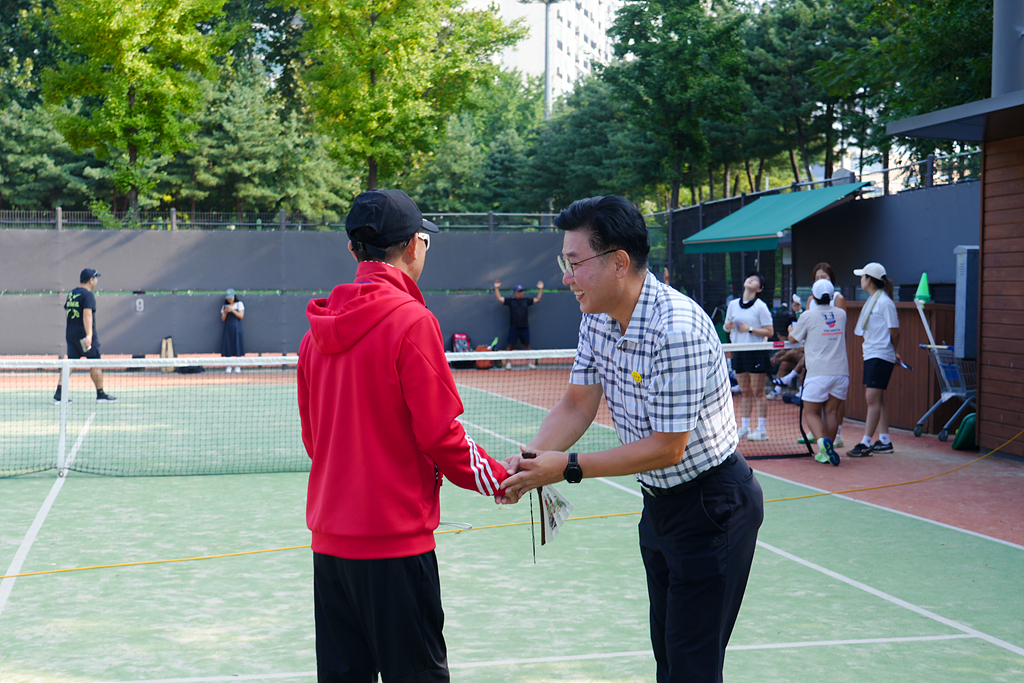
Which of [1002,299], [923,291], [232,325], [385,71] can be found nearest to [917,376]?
[923,291]

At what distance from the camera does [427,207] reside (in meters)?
43.4

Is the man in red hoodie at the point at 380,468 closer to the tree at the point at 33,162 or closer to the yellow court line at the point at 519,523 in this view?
the yellow court line at the point at 519,523

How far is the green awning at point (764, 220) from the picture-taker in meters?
13.8

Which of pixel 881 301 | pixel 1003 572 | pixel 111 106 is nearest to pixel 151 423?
pixel 881 301

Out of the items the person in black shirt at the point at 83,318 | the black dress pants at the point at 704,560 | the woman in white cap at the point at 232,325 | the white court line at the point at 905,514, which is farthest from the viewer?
the woman in white cap at the point at 232,325

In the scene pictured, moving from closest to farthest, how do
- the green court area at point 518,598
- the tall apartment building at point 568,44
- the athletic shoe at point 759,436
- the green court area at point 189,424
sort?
the green court area at point 518,598
the green court area at point 189,424
the athletic shoe at point 759,436
the tall apartment building at point 568,44

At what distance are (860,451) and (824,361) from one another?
1.11m

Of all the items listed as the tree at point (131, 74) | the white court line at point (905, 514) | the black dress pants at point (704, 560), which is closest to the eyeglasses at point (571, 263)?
the black dress pants at point (704, 560)

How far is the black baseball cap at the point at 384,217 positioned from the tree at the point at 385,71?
2318 cm

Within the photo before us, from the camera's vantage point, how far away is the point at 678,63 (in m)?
24.9

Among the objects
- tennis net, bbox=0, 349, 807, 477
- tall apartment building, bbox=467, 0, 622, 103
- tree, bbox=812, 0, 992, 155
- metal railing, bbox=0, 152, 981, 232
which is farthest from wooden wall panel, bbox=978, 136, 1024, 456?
tall apartment building, bbox=467, 0, 622, 103

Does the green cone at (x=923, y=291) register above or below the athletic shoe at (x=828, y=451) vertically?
above

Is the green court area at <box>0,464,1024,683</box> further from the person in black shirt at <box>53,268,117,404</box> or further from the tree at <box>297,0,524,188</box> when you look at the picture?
the tree at <box>297,0,524,188</box>

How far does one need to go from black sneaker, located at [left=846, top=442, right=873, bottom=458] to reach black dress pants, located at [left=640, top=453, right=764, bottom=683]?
729 cm
